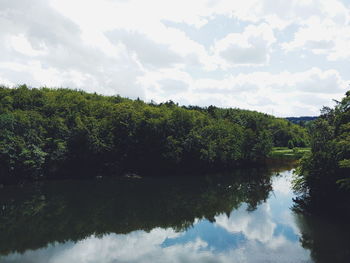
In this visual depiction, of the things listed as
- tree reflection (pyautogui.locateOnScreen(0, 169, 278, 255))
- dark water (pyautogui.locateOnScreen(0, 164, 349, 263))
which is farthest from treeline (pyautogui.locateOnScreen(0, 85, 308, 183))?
dark water (pyautogui.locateOnScreen(0, 164, 349, 263))

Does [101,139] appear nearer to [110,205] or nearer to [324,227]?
[110,205]

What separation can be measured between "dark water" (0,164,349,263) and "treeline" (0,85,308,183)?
6.67m

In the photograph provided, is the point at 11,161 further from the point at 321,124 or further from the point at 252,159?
the point at 252,159

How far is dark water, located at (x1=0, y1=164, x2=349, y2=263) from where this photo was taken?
86.1ft

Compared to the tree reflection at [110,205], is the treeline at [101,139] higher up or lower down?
higher up

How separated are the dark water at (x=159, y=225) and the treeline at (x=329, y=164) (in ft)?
13.1

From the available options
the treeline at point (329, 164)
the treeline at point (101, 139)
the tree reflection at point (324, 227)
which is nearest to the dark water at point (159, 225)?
the tree reflection at point (324, 227)

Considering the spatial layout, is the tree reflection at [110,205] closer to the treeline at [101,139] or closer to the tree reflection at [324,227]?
the treeline at [101,139]

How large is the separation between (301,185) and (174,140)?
3186cm

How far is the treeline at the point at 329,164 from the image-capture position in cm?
3301

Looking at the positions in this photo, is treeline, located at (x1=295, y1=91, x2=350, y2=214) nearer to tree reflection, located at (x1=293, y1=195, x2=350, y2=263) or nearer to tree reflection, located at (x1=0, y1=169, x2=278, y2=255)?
tree reflection, located at (x1=293, y1=195, x2=350, y2=263)

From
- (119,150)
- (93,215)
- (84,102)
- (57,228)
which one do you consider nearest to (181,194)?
(93,215)

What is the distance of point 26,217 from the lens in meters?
37.7

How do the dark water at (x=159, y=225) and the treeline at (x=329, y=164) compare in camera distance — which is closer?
the dark water at (x=159, y=225)
